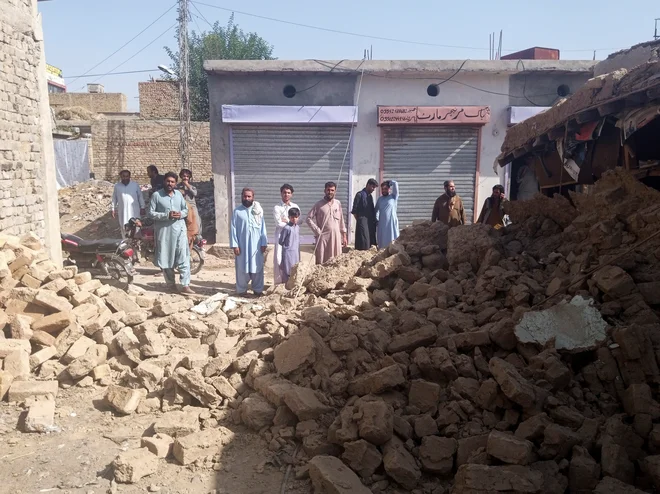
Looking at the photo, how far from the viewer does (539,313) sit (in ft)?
12.6

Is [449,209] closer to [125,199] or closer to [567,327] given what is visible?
[567,327]

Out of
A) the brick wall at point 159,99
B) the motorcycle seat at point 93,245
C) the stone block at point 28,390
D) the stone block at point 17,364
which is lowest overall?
the stone block at point 28,390

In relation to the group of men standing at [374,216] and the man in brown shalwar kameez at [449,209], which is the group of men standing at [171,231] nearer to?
the group of men standing at [374,216]

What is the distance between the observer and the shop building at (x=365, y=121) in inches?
456

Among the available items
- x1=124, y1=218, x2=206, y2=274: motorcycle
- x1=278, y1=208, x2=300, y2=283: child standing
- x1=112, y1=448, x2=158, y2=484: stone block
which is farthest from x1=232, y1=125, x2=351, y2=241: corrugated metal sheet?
x1=112, y1=448, x2=158, y2=484: stone block

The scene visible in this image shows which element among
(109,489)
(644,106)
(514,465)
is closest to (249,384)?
(109,489)

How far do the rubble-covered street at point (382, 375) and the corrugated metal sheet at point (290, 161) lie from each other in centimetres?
673

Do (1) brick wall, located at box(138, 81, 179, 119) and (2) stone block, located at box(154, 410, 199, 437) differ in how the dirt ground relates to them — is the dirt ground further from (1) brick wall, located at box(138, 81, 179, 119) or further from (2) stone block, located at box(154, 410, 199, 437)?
(1) brick wall, located at box(138, 81, 179, 119)

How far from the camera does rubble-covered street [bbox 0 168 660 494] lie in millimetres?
3109

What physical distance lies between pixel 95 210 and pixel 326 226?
1053 centimetres

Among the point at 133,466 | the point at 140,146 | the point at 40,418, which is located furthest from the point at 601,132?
the point at 140,146

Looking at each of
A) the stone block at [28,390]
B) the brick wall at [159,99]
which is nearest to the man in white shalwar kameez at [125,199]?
the stone block at [28,390]

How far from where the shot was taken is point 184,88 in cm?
1770

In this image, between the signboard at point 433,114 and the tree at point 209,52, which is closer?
the signboard at point 433,114
